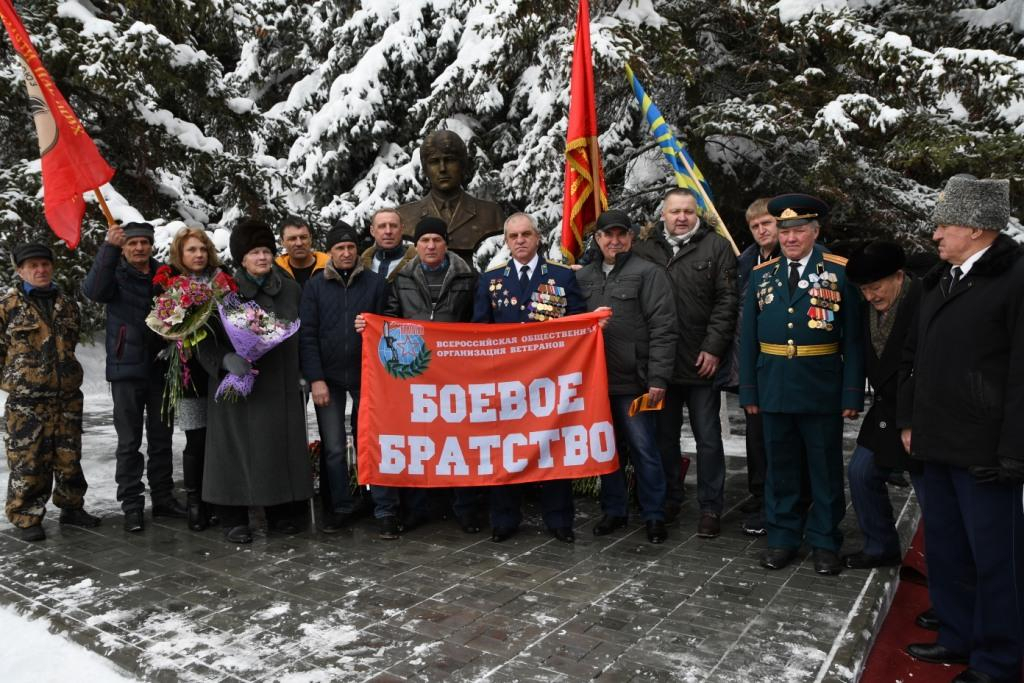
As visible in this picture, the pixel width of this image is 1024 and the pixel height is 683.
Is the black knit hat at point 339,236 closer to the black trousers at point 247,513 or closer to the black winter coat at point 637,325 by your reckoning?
the black winter coat at point 637,325

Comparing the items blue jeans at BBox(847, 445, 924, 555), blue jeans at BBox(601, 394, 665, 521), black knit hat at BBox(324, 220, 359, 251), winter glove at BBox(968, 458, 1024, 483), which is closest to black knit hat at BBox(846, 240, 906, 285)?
blue jeans at BBox(847, 445, 924, 555)

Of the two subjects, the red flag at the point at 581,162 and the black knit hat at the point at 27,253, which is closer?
the black knit hat at the point at 27,253

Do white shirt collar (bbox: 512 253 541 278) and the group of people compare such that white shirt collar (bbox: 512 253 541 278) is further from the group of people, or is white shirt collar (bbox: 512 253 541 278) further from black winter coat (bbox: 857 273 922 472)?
black winter coat (bbox: 857 273 922 472)

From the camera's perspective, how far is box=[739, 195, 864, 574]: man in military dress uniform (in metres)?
4.64

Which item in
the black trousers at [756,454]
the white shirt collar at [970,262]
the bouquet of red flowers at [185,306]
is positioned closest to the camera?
the white shirt collar at [970,262]

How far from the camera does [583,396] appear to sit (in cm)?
550

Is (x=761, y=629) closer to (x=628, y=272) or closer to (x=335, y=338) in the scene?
(x=628, y=272)

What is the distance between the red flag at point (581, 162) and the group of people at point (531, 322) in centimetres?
60

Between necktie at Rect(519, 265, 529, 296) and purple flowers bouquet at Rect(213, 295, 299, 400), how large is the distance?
5.34 ft

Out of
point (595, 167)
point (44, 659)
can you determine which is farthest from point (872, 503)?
point (44, 659)

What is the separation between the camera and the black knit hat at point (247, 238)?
5.54 metres

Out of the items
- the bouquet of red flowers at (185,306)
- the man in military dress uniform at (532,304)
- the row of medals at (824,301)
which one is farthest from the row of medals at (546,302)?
the bouquet of red flowers at (185,306)

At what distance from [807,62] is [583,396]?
734cm

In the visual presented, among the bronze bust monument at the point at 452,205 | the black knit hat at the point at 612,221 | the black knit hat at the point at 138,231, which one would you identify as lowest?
the black knit hat at the point at 612,221
